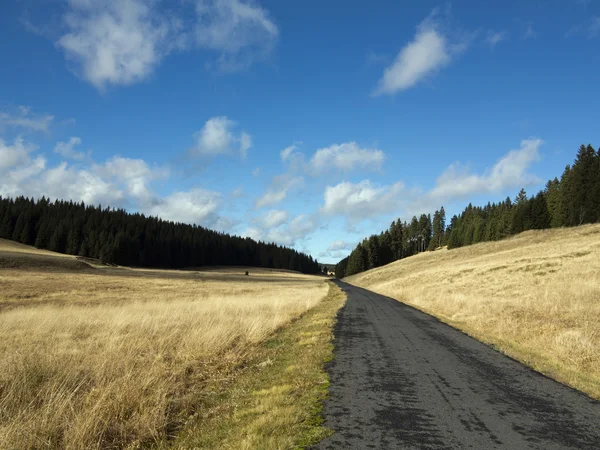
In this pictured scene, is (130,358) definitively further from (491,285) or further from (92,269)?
(92,269)

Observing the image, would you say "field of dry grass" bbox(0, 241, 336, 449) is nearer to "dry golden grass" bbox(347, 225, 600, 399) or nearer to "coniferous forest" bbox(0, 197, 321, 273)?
"dry golden grass" bbox(347, 225, 600, 399)

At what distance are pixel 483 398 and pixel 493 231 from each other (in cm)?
9816

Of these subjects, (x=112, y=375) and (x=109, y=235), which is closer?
(x=112, y=375)

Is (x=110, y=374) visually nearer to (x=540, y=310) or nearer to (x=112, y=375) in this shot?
(x=112, y=375)

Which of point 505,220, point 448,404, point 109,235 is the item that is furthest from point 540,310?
point 109,235

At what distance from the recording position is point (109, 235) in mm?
104375

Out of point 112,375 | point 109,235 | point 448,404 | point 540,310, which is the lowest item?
point 112,375

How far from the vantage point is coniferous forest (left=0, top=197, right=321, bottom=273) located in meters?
103

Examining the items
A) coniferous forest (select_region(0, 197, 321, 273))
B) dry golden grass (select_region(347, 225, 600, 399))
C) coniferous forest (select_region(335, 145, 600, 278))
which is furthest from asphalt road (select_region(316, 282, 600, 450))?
coniferous forest (select_region(0, 197, 321, 273))

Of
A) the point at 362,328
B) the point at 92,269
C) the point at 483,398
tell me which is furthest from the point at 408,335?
the point at 92,269

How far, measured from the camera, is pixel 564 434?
5035 mm

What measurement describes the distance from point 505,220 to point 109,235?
110m

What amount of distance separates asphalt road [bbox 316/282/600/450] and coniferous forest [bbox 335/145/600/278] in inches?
2926

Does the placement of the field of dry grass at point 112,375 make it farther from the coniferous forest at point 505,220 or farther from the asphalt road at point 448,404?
the coniferous forest at point 505,220
